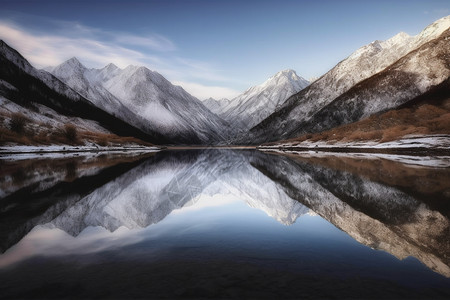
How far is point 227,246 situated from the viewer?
8.89m

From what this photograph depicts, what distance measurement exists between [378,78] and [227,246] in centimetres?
14566

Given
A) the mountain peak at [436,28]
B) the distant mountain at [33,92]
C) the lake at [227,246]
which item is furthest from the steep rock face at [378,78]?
the lake at [227,246]

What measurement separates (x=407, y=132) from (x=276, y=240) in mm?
69042

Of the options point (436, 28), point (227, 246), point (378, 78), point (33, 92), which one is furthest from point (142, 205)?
point (33, 92)

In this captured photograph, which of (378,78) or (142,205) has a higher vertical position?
(378,78)

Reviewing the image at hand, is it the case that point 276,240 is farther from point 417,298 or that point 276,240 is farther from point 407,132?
point 407,132

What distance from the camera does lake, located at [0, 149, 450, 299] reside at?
6.07m

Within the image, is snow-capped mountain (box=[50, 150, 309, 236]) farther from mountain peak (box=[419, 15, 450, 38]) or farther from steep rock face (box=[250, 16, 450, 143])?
mountain peak (box=[419, 15, 450, 38])

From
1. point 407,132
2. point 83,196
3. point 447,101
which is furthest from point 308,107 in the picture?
point 83,196

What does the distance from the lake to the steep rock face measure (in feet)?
392

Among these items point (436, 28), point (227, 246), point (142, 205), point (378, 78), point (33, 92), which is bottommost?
point (142, 205)

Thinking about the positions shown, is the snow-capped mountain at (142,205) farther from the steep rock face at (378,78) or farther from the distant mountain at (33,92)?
the distant mountain at (33,92)

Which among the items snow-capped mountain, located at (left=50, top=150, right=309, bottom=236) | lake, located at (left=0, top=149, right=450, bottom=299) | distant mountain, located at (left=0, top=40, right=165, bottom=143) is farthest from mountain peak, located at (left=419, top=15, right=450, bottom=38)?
distant mountain, located at (left=0, top=40, right=165, bottom=143)

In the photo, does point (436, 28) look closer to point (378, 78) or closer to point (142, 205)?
point (378, 78)
